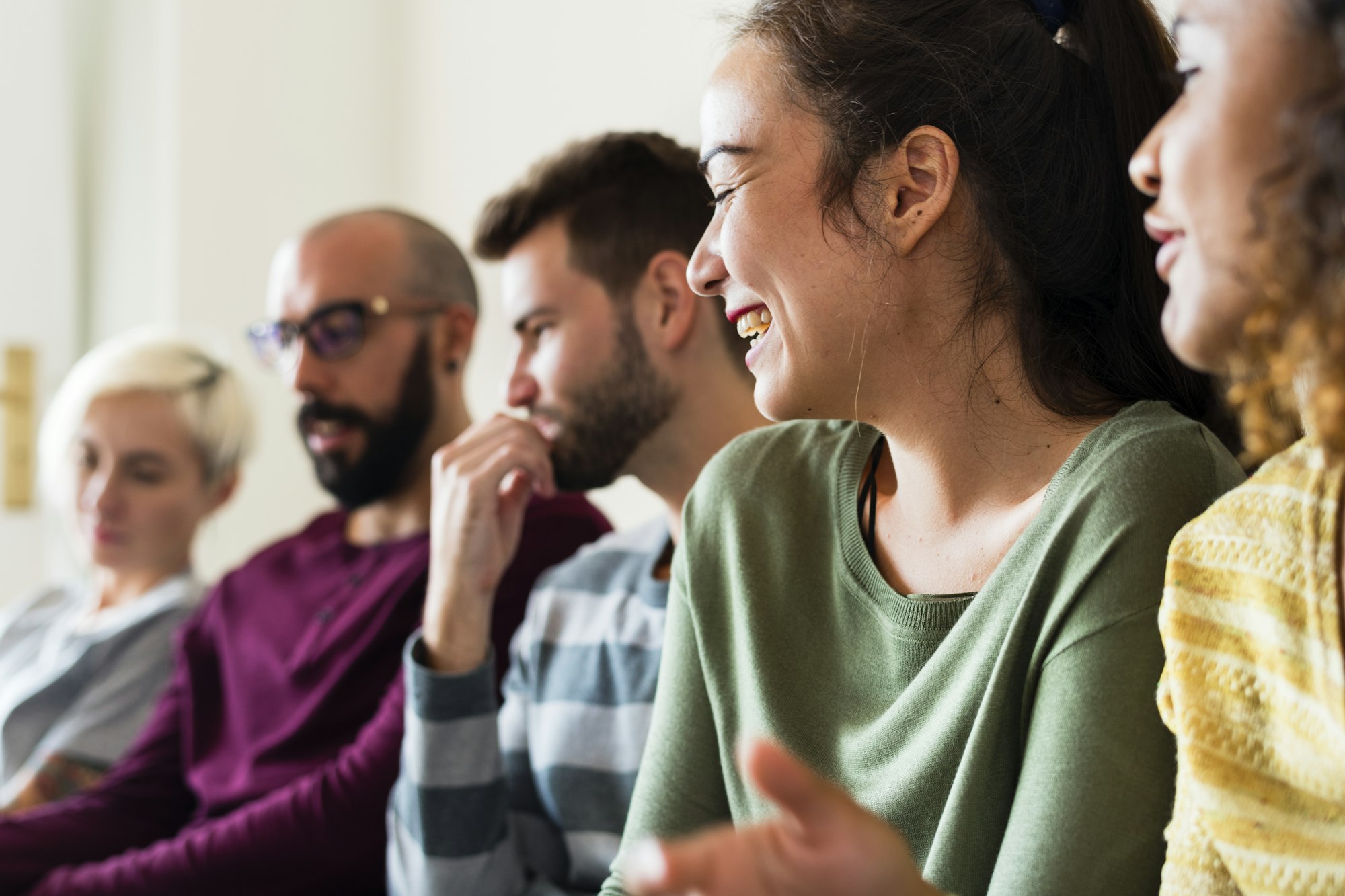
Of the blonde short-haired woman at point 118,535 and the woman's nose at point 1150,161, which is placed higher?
the woman's nose at point 1150,161

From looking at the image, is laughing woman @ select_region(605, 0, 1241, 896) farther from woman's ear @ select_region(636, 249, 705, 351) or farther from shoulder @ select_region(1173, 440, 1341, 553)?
woman's ear @ select_region(636, 249, 705, 351)

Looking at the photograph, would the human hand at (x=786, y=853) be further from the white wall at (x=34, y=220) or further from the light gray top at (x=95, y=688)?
the white wall at (x=34, y=220)

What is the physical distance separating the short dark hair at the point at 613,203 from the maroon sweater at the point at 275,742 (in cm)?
41

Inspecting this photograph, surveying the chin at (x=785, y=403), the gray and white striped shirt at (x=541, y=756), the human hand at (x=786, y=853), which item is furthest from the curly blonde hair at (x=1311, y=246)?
the gray and white striped shirt at (x=541, y=756)

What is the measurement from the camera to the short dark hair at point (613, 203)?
5.82ft

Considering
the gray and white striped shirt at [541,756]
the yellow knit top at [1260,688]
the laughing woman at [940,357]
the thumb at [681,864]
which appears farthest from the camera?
the gray and white striped shirt at [541,756]

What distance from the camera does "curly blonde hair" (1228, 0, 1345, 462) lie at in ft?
2.22

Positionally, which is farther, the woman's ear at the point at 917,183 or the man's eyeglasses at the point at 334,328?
the man's eyeglasses at the point at 334,328

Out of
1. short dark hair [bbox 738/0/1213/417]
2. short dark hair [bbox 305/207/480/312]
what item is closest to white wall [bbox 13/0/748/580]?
short dark hair [bbox 305/207/480/312]

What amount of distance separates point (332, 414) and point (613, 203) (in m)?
0.64

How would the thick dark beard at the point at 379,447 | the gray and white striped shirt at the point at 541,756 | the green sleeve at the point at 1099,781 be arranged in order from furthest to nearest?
the thick dark beard at the point at 379,447 < the gray and white striped shirt at the point at 541,756 < the green sleeve at the point at 1099,781

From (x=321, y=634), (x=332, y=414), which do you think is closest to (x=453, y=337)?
(x=332, y=414)

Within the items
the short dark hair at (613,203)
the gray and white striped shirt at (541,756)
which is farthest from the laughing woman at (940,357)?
the short dark hair at (613,203)

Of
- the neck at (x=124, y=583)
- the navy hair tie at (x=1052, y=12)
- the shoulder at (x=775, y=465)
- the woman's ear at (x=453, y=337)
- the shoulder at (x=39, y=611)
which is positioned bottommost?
the shoulder at (x=39, y=611)
